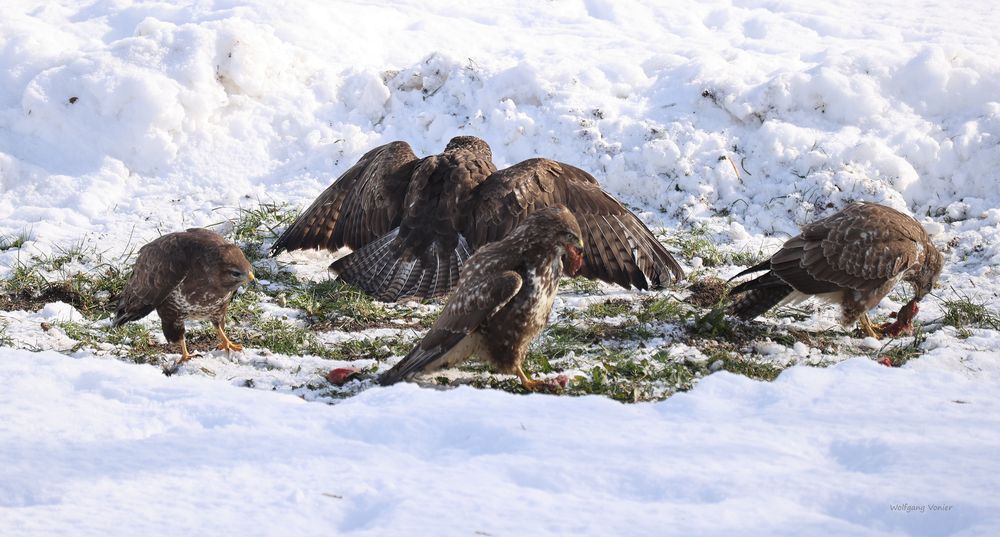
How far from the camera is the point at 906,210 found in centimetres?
804

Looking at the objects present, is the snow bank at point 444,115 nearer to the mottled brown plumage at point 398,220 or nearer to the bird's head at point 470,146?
the mottled brown plumage at point 398,220

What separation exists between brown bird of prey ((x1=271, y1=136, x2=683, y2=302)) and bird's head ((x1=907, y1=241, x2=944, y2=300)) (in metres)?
1.52

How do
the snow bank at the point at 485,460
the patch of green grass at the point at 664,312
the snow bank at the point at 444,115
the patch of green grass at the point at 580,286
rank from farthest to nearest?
the snow bank at the point at 444,115 < the patch of green grass at the point at 580,286 < the patch of green grass at the point at 664,312 < the snow bank at the point at 485,460

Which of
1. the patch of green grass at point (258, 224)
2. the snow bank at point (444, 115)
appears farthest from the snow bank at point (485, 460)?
the snow bank at point (444, 115)

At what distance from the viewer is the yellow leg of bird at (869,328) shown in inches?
244

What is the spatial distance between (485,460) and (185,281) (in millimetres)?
2753

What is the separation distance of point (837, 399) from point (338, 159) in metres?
5.62

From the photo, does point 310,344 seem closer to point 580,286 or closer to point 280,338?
point 280,338

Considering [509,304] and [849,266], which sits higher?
[509,304]

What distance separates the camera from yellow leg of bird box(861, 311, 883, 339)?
6.19 metres

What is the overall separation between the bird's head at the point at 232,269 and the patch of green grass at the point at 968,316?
4311 mm

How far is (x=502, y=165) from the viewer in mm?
8602

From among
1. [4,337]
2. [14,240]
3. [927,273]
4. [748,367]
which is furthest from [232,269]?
[927,273]

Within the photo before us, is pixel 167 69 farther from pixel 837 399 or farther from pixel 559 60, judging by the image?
pixel 837 399
